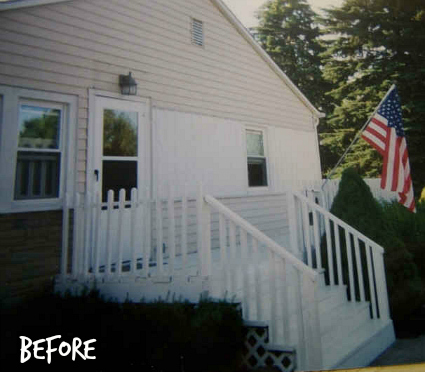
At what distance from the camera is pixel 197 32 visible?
6.16 m

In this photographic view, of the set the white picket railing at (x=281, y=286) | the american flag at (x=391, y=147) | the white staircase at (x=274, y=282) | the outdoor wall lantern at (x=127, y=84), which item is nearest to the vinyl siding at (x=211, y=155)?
the outdoor wall lantern at (x=127, y=84)

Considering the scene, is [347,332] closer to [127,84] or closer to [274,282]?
[274,282]

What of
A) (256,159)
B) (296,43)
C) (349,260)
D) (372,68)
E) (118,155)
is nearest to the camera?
(349,260)

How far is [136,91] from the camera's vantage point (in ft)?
15.8

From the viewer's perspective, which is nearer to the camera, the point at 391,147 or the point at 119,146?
the point at 119,146

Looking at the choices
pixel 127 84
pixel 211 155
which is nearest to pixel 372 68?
pixel 211 155

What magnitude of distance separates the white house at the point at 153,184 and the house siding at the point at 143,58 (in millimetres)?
22

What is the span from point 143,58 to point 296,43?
14.4 m

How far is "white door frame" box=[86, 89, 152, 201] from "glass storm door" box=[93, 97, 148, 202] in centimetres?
1

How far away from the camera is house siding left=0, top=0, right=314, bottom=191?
3.90m

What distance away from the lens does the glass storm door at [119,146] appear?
14.4 ft

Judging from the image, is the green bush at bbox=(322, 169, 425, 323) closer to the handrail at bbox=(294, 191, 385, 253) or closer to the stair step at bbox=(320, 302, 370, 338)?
the stair step at bbox=(320, 302, 370, 338)

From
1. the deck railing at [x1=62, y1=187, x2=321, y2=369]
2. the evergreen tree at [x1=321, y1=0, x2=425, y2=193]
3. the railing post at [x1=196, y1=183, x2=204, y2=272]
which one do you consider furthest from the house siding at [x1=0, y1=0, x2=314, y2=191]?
the evergreen tree at [x1=321, y1=0, x2=425, y2=193]

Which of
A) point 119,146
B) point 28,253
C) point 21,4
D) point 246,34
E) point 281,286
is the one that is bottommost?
point 281,286
